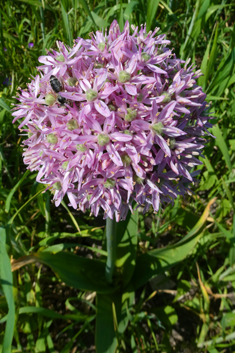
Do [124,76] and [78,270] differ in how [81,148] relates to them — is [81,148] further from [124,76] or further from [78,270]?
[78,270]

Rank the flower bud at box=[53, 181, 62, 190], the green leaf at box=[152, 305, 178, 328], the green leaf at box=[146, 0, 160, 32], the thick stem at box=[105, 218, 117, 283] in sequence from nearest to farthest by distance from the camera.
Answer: the flower bud at box=[53, 181, 62, 190]
the thick stem at box=[105, 218, 117, 283]
the green leaf at box=[146, 0, 160, 32]
the green leaf at box=[152, 305, 178, 328]

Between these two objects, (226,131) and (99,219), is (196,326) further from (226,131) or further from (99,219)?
(226,131)

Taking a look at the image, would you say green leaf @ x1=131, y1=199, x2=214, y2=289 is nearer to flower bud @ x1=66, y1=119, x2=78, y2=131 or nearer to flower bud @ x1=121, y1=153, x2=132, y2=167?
flower bud @ x1=121, y1=153, x2=132, y2=167

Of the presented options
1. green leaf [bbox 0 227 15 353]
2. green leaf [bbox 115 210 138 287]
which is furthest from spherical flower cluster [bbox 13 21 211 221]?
green leaf [bbox 115 210 138 287]

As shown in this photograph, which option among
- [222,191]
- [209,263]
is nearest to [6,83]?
[222,191]

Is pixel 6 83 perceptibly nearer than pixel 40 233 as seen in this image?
No

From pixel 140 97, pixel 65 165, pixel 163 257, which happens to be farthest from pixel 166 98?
pixel 163 257
